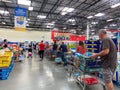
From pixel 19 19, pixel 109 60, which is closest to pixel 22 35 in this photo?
pixel 19 19

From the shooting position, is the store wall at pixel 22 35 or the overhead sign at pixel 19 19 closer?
the overhead sign at pixel 19 19

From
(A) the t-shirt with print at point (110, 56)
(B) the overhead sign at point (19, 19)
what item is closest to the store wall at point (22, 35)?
(B) the overhead sign at point (19, 19)

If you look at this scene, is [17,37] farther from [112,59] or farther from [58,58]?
[112,59]

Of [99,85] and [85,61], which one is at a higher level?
[85,61]

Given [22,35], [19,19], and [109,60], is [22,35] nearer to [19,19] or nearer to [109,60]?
[19,19]

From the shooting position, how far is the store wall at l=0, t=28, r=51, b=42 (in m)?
23.2

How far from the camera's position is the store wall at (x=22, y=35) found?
914 inches

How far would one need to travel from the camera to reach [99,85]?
170 inches

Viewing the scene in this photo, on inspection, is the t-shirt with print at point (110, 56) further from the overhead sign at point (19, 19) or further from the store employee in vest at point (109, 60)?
the overhead sign at point (19, 19)

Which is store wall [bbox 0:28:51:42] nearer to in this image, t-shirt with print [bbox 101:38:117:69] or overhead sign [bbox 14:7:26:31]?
overhead sign [bbox 14:7:26:31]

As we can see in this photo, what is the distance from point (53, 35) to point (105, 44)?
12018 millimetres

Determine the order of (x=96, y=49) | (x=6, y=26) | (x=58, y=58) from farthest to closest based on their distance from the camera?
(x=6, y=26)
(x=58, y=58)
(x=96, y=49)

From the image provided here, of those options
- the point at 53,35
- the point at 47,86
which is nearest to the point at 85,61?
the point at 47,86

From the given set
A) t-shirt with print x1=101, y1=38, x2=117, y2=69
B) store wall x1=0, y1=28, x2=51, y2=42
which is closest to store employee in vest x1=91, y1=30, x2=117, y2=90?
t-shirt with print x1=101, y1=38, x2=117, y2=69
